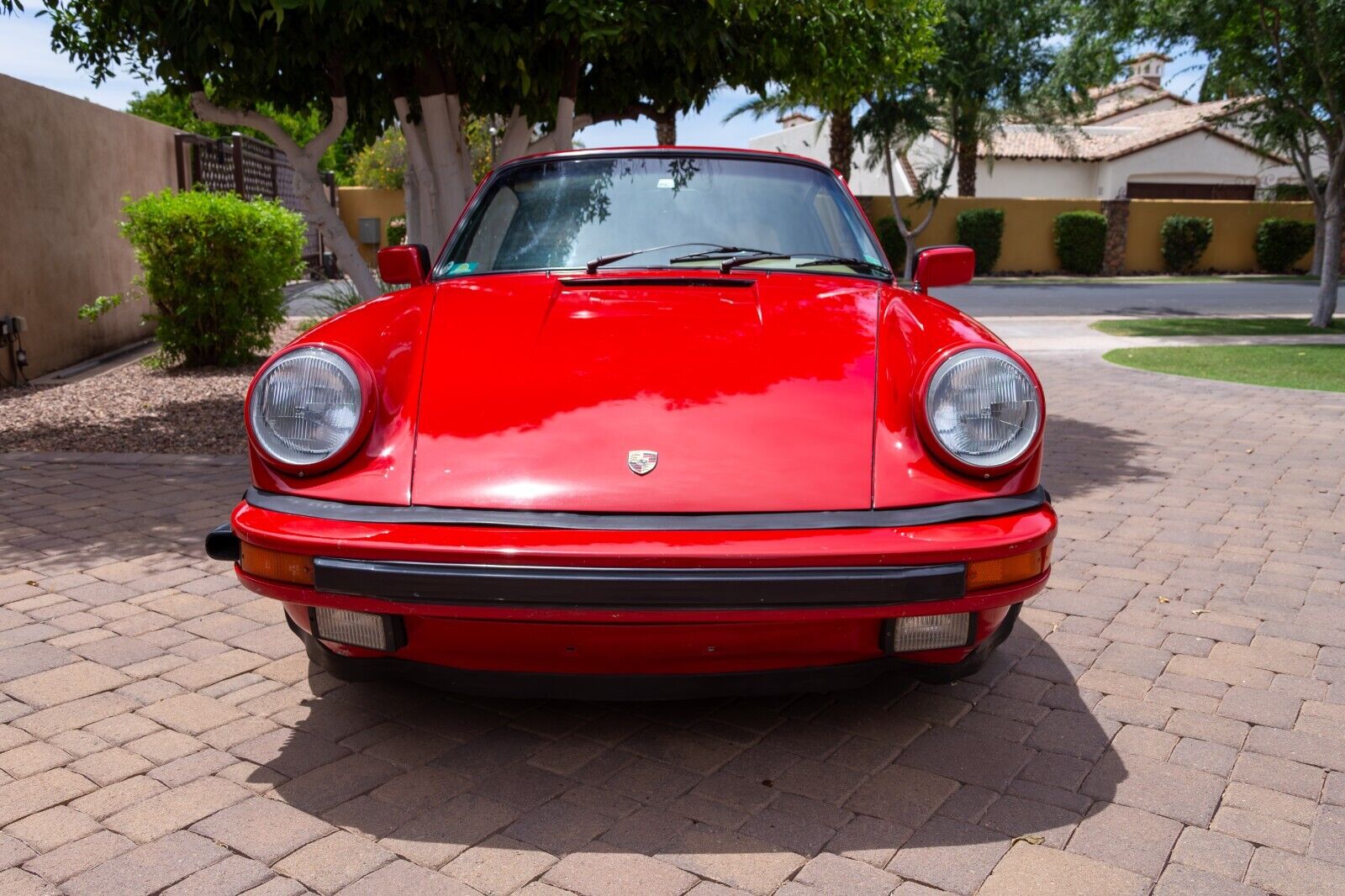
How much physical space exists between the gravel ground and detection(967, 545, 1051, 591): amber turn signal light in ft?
16.7

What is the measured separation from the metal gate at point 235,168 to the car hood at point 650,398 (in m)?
7.95

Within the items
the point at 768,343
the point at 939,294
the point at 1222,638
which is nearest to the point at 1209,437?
the point at 1222,638

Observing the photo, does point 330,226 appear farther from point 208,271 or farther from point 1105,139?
point 1105,139

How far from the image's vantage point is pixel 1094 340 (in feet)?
46.1

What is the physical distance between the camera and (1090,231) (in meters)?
31.7

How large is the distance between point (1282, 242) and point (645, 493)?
36.2 meters

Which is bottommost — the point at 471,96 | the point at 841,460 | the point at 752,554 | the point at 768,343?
the point at 752,554

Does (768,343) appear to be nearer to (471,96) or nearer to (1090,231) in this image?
(471,96)

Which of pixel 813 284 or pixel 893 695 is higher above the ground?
pixel 813 284

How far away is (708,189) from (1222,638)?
225 centimetres

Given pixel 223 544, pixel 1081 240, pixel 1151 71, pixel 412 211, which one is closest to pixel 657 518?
pixel 223 544

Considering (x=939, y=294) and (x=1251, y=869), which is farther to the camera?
(x=939, y=294)

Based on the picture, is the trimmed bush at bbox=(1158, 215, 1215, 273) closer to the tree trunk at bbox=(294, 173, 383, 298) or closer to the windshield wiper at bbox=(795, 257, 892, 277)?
the tree trunk at bbox=(294, 173, 383, 298)

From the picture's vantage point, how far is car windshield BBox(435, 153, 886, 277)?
3508 mm
